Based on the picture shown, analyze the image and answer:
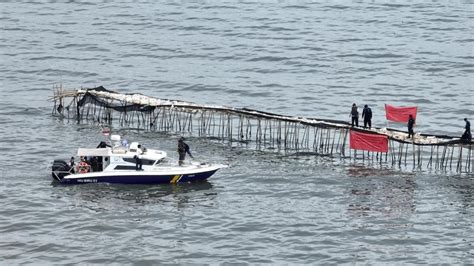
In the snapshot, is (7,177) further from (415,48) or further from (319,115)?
(415,48)

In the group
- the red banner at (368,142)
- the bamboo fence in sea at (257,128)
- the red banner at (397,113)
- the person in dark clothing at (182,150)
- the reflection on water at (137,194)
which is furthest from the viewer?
the red banner at (397,113)

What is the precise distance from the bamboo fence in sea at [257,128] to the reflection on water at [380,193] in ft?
11.0

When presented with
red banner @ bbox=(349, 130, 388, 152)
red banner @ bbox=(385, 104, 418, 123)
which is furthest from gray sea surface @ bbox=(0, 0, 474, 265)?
red banner @ bbox=(385, 104, 418, 123)

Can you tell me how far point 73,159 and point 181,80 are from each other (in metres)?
39.5

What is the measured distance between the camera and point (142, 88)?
11638cm

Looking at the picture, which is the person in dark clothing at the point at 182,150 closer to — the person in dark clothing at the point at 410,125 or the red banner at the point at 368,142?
the red banner at the point at 368,142

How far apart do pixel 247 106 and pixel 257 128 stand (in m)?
11.7

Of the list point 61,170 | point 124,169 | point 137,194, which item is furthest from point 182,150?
point 61,170

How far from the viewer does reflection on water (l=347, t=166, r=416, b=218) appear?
249 ft

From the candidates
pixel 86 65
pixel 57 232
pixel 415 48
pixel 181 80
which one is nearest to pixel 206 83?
pixel 181 80

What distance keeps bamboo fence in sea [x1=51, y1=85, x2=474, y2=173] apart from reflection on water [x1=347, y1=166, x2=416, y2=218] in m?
3.37

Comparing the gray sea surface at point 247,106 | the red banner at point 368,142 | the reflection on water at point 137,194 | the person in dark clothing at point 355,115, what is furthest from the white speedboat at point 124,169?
the person in dark clothing at point 355,115

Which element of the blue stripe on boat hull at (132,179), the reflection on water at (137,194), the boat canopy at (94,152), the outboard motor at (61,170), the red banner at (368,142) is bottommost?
the reflection on water at (137,194)

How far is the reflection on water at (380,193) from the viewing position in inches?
2982
